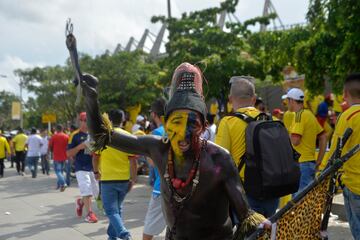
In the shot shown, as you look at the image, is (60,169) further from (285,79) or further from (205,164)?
(205,164)

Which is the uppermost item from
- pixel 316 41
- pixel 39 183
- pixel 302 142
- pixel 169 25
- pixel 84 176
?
pixel 169 25

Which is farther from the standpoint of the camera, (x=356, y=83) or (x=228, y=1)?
(x=228, y=1)

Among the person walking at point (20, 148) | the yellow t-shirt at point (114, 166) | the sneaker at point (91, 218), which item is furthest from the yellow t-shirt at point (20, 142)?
the yellow t-shirt at point (114, 166)

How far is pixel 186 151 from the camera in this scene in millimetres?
2428

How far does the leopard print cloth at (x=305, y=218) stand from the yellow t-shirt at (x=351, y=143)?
1317 mm

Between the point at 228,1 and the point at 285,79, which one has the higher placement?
the point at 228,1

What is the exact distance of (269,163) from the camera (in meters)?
3.62

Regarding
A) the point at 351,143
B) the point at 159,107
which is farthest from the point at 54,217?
the point at 351,143

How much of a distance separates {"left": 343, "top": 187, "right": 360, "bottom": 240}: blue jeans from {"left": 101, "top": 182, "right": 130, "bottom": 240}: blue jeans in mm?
2631

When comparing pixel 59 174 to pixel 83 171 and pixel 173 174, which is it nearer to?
pixel 83 171

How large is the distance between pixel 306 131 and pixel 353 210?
2.17 meters

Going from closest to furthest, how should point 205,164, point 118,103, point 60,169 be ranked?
point 205,164 < point 60,169 < point 118,103

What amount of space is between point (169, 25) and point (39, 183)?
763 centimetres

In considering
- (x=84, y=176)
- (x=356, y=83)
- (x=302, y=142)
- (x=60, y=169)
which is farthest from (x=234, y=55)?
(x=356, y=83)
